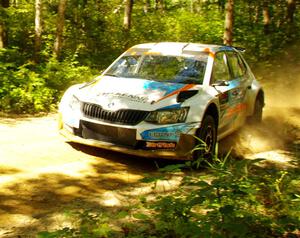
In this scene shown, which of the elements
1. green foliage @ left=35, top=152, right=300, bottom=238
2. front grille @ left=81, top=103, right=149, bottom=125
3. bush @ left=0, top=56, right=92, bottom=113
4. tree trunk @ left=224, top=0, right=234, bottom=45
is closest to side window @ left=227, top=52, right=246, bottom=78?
front grille @ left=81, top=103, right=149, bottom=125

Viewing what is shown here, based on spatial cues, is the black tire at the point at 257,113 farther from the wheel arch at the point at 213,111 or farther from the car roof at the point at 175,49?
the wheel arch at the point at 213,111

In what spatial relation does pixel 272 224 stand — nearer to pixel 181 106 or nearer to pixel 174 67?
pixel 181 106

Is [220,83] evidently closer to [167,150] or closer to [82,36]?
[167,150]

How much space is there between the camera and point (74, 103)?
608 cm

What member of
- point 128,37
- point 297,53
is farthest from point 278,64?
point 128,37

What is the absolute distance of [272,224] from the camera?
3.68m

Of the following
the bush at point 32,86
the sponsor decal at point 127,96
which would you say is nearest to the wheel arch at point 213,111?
the sponsor decal at point 127,96

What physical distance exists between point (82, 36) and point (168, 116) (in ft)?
29.0

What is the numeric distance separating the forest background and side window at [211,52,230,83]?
13.0 feet

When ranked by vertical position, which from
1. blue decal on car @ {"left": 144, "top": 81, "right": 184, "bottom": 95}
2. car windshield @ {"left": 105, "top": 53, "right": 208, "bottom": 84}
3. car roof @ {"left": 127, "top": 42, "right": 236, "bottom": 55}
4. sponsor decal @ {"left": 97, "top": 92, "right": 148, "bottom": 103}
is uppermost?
car roof @ {"left": 127, "top": 42, "right": 236, "bottom": 55}

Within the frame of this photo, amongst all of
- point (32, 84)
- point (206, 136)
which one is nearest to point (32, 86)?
point (32, 84)

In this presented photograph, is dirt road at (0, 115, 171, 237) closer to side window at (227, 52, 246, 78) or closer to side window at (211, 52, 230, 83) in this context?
side window at (211, 52, 230, 83)

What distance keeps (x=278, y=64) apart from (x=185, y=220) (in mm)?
12962

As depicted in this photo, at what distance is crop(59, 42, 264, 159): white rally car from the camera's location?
558 cm
